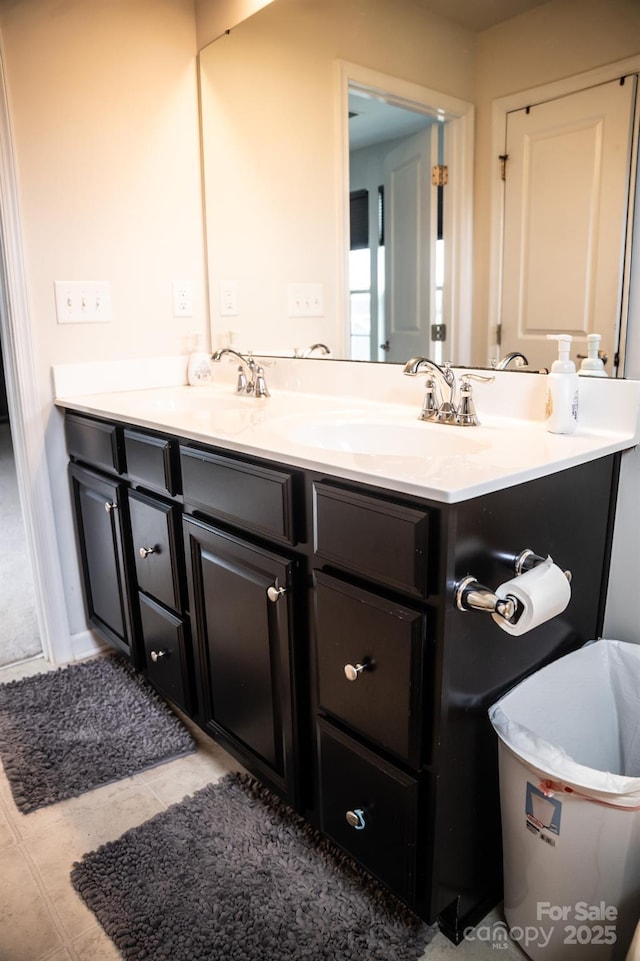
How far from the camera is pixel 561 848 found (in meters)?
1.04

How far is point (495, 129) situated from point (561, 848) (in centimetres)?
131

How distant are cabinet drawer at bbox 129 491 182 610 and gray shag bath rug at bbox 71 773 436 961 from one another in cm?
50

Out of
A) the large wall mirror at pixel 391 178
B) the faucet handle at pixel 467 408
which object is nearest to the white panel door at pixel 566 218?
the large wall mirror at pixel 391 178

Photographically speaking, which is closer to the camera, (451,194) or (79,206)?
(451,194)

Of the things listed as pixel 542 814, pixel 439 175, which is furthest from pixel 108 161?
pixel 542 814

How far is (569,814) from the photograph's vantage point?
3.32ft

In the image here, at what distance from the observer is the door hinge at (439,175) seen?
146 cm

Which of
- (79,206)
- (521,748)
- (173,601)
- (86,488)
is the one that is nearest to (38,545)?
(86,488)

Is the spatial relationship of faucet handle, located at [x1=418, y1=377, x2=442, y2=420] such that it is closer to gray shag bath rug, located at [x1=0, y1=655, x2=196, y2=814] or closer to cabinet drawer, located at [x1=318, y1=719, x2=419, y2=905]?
cabinet drawer, located at [x1=318, y1=719, x2=419, y2=905]

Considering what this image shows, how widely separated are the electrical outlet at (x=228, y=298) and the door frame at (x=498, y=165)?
3.35ft

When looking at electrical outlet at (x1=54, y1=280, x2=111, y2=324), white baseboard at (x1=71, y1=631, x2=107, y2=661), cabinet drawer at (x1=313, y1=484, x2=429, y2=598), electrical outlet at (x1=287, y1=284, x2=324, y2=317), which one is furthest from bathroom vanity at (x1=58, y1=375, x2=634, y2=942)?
white baseboard at (x1=71, y1=631, x2=107, y2=661)

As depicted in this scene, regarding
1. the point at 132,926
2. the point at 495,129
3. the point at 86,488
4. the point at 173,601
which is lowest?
the point at 132,926

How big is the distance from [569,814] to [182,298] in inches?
71.6

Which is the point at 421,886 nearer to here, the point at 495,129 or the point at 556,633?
the point at 556,633
